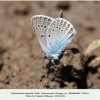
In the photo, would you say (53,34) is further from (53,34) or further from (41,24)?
(41,24)

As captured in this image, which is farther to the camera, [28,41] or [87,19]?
[87,19]

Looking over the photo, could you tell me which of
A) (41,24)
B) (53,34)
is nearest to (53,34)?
(53,34)

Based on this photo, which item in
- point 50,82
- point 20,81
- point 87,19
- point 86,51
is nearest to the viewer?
point 50,82

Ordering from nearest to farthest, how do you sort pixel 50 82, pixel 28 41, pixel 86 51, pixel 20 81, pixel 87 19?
pixel 50 82 → pixel 20 81 → pixel 86 51 → pixel 28 41 → pixel 87 19

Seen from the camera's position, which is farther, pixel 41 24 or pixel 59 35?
pixel 59 35

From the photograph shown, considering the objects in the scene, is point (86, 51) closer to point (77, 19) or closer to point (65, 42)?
point (65, 42)

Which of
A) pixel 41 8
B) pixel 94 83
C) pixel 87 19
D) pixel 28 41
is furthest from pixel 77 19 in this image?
pixel 94 83

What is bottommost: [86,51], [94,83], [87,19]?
[94,83]
